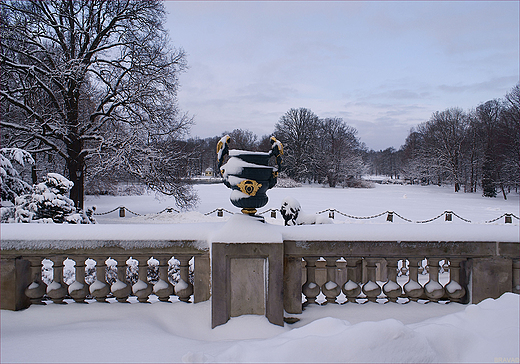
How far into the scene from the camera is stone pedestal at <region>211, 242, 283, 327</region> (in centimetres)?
293

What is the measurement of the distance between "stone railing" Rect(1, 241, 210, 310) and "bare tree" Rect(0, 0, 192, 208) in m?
11.3

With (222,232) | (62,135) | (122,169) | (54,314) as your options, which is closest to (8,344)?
(54,314)

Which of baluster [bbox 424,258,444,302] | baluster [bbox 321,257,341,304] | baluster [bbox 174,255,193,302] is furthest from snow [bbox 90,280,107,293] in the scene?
baluster [bbox 424,258,444,302]

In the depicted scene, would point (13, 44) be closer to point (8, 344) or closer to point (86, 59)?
point (86, 59)

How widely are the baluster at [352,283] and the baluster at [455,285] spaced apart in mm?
960

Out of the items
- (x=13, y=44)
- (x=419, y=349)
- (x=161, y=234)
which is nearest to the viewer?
(x=419, y=349)

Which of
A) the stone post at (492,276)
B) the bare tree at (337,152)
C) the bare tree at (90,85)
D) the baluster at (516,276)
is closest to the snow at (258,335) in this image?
the stone post at (492,276)

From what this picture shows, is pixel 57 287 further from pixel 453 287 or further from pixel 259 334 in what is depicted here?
pixel 453 287

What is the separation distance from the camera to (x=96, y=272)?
3.19m

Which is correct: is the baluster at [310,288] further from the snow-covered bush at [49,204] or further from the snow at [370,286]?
the snow-covered bush at [49,204]

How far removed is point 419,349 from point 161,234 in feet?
7.86

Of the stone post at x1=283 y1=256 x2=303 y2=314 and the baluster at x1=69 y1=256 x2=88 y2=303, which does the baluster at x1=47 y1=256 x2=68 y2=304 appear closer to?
the baluster at x1=69 y1=256 x2=88 y2=303

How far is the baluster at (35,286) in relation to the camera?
3215 millimetres

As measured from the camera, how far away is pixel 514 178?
33.8m
